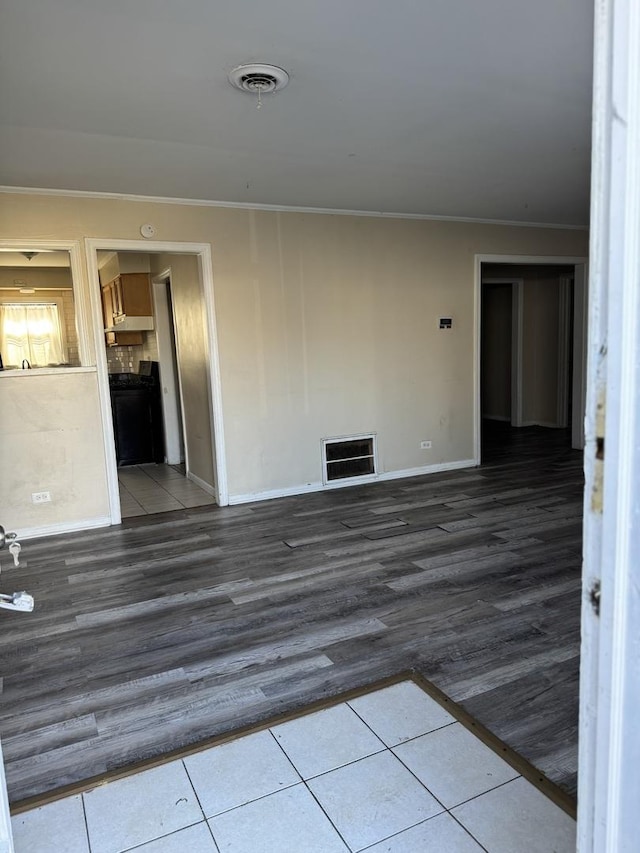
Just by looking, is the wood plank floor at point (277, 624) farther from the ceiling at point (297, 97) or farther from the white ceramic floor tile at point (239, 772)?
the ceiling at point (297, 97)

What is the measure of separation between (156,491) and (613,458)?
5455 mm

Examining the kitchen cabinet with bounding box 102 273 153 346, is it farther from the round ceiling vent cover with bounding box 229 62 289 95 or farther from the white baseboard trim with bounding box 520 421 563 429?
the white baseboard trim with bounding box 520 421 563 429

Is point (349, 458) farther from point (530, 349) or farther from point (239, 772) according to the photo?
point (530, 349)

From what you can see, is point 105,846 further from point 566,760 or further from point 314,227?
point 314,227

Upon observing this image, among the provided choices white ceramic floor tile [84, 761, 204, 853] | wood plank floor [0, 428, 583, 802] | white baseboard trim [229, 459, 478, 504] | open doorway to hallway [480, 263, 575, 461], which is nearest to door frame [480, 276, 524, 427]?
open doorway to hallway [480, 263, 575, 461]

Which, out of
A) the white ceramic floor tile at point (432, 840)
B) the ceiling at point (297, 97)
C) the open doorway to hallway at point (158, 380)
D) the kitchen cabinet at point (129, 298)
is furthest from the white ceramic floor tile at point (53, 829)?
the kitchen cabinet at point (129, 298)

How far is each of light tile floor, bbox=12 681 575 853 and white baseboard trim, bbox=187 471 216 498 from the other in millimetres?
3560

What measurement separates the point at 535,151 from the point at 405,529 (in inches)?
106

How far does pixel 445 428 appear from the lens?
20.0ft

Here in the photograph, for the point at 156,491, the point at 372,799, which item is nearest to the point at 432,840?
the point at 372,799

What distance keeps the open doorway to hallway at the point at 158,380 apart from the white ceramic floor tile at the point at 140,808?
345 cm

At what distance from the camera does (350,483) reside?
565cm

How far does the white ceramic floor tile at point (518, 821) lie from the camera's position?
1.59m

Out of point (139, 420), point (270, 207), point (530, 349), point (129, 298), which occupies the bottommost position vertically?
point (139, 420)
